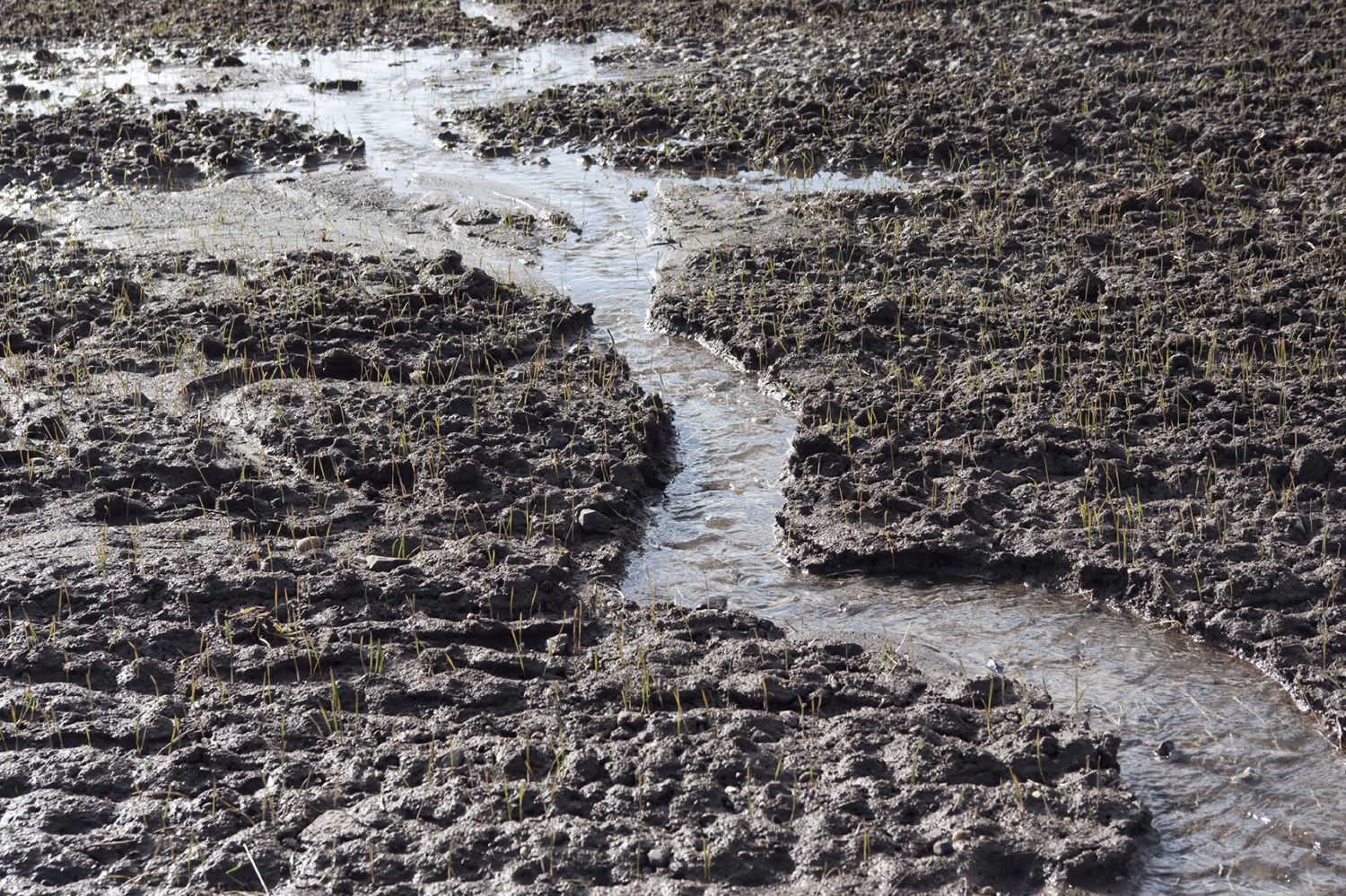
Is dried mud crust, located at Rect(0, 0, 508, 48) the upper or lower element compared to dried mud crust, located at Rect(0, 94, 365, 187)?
upper

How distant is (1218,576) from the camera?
5.10m

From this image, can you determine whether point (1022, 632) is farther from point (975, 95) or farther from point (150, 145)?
point (150, 145)

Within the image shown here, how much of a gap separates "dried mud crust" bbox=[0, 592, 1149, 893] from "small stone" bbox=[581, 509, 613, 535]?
0.73 metres

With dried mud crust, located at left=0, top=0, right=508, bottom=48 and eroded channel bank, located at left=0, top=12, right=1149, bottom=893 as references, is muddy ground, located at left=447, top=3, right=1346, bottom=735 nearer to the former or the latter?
eroded channel bank, located at left=0, top=12, right=1149, bottom=893

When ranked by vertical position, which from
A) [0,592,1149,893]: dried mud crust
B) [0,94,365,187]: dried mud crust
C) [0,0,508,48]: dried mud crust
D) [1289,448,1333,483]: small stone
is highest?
[0,0,508,48]: dried mud crust

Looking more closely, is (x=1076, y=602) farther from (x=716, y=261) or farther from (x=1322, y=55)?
(x=1322, y=55)

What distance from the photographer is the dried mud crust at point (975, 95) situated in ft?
32.0

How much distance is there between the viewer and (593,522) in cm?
567

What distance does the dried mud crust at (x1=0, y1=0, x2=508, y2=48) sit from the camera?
47.7 ft

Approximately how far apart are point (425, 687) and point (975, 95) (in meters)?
8.14

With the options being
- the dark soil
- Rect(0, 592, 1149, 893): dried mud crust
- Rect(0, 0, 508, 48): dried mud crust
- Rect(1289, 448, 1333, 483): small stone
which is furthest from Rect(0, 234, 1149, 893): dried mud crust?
Rect(0, 0, 508, 48): dried mud crust

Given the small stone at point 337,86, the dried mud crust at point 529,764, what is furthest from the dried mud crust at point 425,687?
the small stone at point 337,86

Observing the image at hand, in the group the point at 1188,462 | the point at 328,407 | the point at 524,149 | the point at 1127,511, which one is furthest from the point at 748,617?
the point at 524,149

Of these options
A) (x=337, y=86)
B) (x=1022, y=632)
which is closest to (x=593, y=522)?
(x=1022, y=632)
